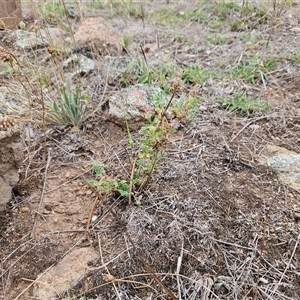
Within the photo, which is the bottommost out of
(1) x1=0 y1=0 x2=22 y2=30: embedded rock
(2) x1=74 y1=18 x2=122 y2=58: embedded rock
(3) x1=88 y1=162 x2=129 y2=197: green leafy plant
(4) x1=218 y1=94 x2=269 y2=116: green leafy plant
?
(4) x1=218 y1=94 x2=269 y2=116: green leafy plant

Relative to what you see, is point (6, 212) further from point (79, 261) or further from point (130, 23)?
point (130, 23)

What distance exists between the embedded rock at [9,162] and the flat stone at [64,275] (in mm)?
369

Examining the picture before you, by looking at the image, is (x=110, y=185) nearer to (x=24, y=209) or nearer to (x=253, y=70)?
(x=24, y=209)

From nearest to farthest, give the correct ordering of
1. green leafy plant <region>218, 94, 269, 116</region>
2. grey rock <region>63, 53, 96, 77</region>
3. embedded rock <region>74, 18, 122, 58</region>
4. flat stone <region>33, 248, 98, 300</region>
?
flat stone <region>33, 248, 98, 300</region>
green leafy plant <region>218, 94, 269, 116</region>
grey rock <region>63, 53, 96, 77</region>
embedded rock <region>74, 18, 122, 58</region>

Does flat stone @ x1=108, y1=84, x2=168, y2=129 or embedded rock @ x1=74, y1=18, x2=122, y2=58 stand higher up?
embedded rock @ x1=74, y1=18, x2=122, y2=58

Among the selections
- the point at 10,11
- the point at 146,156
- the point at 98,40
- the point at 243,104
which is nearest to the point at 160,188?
the point at 146,156

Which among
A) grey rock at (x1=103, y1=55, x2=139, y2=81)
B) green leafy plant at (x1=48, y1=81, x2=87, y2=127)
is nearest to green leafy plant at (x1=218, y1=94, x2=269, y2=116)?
grey rock at (x1=103, y1=55, x2=139, y2=81)

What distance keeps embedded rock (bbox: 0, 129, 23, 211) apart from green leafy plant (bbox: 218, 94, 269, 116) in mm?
1129

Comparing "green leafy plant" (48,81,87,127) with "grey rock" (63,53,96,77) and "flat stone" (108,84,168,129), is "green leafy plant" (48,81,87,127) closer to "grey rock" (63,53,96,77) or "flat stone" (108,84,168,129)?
"flat stone" (108,84,168,129)

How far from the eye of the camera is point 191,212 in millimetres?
1398

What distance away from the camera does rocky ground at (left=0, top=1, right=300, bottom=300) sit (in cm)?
124

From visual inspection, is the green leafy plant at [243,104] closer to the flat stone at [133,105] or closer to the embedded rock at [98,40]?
the flat stone at [133,105]

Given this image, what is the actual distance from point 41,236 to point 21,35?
1.62m

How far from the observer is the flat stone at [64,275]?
4.04ft
